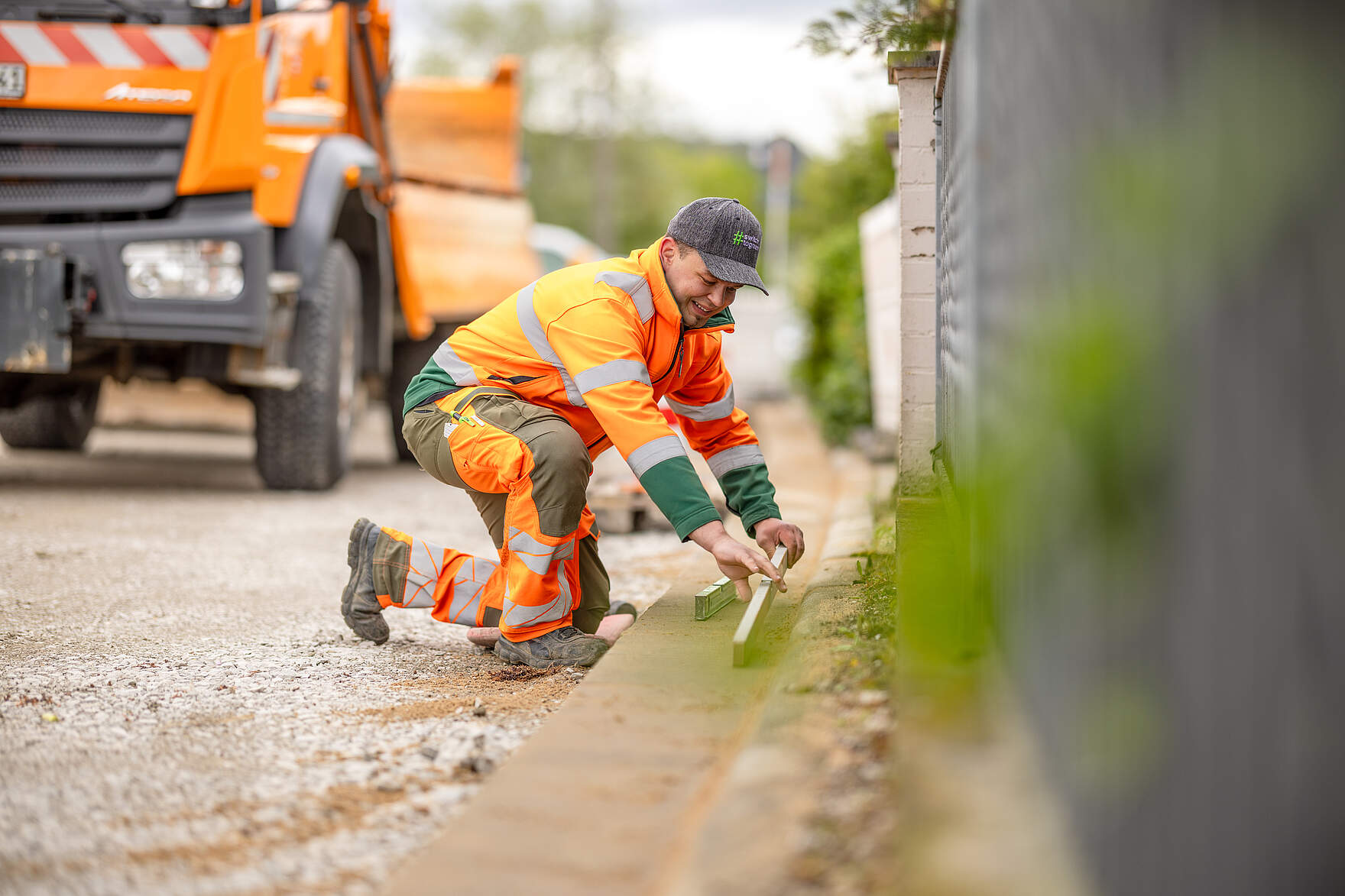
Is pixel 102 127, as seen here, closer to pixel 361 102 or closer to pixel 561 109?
pixel 361 102

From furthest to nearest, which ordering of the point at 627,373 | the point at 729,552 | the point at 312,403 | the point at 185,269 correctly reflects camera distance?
the point at 312,403
the point at 185,269
the point at 627,373
the point at 729,552

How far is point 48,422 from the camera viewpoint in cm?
813

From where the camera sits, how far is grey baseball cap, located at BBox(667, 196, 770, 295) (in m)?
3.27

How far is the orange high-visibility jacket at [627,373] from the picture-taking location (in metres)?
3.12

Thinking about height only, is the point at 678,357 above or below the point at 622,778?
above

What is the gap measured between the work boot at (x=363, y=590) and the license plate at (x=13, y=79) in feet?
11.8

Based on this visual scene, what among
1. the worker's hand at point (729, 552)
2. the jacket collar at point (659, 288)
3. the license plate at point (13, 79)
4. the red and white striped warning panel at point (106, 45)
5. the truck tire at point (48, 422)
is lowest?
the truck tire at point (48, 422)

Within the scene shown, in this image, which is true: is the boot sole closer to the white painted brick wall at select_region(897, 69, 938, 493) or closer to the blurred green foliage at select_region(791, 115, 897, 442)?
the white painted brick wall at select_region(897, 69, 938, 493)

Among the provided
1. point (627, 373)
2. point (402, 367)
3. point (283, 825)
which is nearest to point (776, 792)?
point (283, 825)

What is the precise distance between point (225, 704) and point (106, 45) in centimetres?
425

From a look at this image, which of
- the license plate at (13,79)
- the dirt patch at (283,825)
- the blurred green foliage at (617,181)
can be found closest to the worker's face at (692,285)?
the dirt patch at (283,825)

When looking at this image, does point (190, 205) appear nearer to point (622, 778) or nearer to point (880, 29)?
point (880, 29)

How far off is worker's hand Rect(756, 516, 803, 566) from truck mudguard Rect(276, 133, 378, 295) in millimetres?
3607

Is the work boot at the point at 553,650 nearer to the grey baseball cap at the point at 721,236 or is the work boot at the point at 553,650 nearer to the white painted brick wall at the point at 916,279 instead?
the grey baseball cap at the point at 721,236
